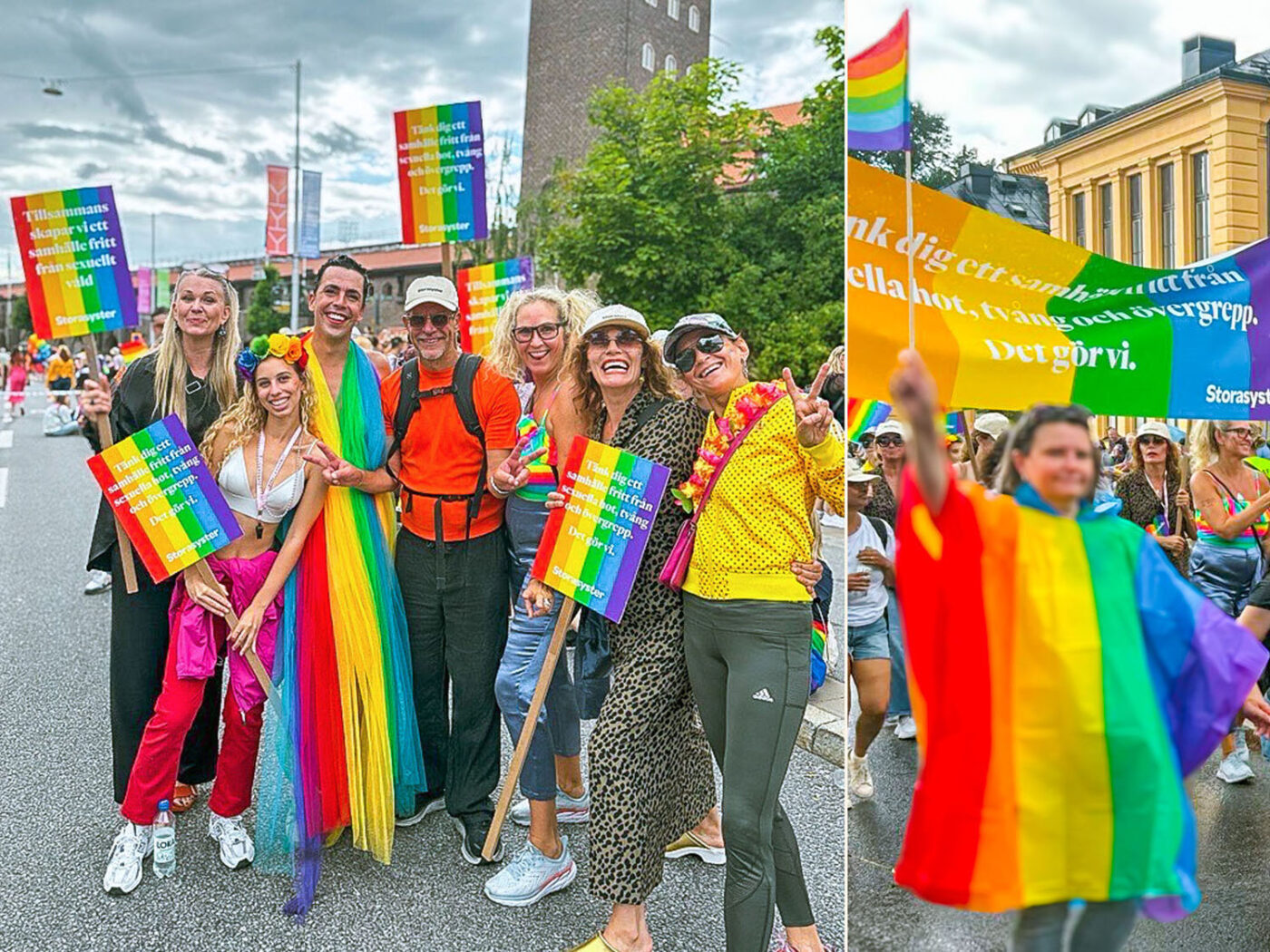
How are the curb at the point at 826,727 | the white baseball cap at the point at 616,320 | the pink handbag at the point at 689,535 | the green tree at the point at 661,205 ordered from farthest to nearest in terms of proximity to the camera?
the green tree at the point at 661,205, the curb at the point at 826,727, the white baseball cap at the point at 616,320, the pink handbag at the point at 689,535

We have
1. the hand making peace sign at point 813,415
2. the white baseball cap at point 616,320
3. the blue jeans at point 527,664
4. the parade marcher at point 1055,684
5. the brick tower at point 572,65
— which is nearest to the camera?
the parade marcher at point 1055,684

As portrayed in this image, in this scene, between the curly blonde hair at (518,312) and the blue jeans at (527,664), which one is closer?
the blue jeans at (527,664)

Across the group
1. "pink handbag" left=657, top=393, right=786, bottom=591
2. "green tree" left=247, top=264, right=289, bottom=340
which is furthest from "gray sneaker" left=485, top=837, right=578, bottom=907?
"green tree" left=247, top=264, right=289, bottom=340


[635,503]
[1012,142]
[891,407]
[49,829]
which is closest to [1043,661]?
[891,407]

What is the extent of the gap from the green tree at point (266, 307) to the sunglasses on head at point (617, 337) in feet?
123

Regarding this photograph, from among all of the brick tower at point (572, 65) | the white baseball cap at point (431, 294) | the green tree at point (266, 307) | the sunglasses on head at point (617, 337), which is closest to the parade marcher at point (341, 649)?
the white baseball cap at point (431, 294)

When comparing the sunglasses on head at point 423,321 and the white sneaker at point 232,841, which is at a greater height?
the sunglasses on head at point 423,321

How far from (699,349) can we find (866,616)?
1239 mm

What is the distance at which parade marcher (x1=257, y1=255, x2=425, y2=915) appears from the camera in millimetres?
3951

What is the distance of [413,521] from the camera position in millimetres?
4105

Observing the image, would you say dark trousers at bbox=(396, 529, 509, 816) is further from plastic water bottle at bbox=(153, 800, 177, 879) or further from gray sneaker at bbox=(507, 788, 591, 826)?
plastic water bottle at bbox=(153, 800, 177, 879)

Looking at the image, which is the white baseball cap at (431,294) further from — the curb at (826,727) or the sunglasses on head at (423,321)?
the curb at (826,727)

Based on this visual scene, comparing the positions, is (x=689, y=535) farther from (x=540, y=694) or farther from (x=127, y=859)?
(x=127, y=859)

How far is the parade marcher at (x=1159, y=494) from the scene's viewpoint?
157cm
